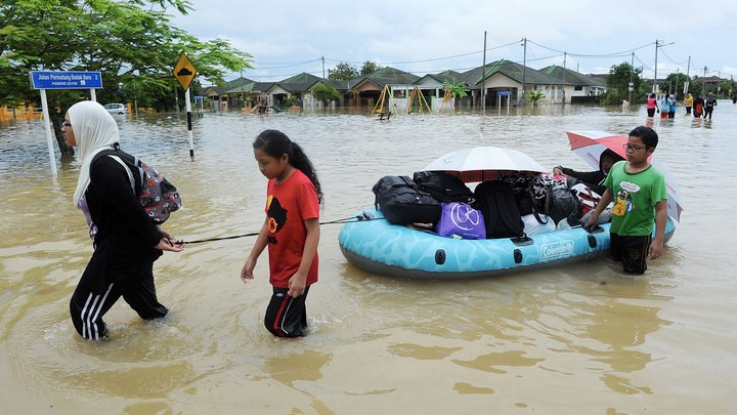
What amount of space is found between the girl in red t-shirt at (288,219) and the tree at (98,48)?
37.3 feet

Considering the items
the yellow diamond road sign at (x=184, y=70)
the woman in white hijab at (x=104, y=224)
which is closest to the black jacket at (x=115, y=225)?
the woman in white hijab at (x=104, y=224)

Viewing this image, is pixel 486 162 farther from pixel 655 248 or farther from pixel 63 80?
pixel 63 80

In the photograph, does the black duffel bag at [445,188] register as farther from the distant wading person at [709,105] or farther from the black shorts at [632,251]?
the distant wading person at [709,105]

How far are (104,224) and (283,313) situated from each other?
1245 millimetres

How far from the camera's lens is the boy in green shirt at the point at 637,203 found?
452 centimetres

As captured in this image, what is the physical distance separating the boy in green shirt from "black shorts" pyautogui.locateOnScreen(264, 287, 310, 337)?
10.0 ft

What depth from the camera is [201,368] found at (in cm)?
346

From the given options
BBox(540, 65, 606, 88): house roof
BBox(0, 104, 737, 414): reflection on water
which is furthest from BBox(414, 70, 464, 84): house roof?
BBox(0, 104, 737, 414): reflection on water

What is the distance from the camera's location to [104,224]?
3305 millimetres

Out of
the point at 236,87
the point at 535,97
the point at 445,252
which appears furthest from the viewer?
the point at 236,87

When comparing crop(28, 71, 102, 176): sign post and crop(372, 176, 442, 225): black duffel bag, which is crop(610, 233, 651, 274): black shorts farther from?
crop(28, 71, 102, 176): sign post

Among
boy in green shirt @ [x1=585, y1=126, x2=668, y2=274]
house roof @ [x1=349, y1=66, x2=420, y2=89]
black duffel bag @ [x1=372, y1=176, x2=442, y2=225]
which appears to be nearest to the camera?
boy in green shirt @ [x1=585, y1=126, x2=668, y2=274]

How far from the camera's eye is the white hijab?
3.16 metres

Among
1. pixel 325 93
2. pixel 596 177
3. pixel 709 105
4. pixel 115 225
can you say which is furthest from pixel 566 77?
pixel 115 225
